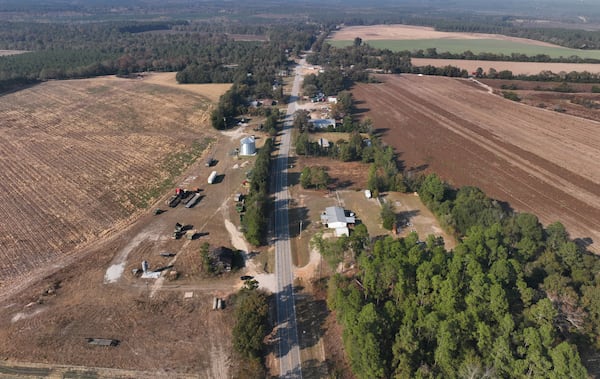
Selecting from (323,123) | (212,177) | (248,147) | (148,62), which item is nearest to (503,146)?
(323,123)

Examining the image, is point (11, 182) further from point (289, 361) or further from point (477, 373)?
point (477, 373)

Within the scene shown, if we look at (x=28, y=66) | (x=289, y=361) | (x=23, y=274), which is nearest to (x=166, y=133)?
(x=23, y=274)

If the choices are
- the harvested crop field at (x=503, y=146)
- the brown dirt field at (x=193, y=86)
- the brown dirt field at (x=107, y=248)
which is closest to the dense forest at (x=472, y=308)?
the brown dirt field at (x=107, y=248)

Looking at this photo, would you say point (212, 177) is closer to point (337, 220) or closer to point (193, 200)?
point (193, 200)

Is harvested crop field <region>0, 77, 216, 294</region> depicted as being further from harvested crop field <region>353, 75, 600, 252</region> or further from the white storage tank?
harvested crop field <region>353, 75, 600, 252</region>

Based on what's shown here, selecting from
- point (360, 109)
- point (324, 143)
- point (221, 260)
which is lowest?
point (221, 260)

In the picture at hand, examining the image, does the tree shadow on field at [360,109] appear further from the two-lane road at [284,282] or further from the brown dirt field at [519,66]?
the brown dirt field at [519,66]
